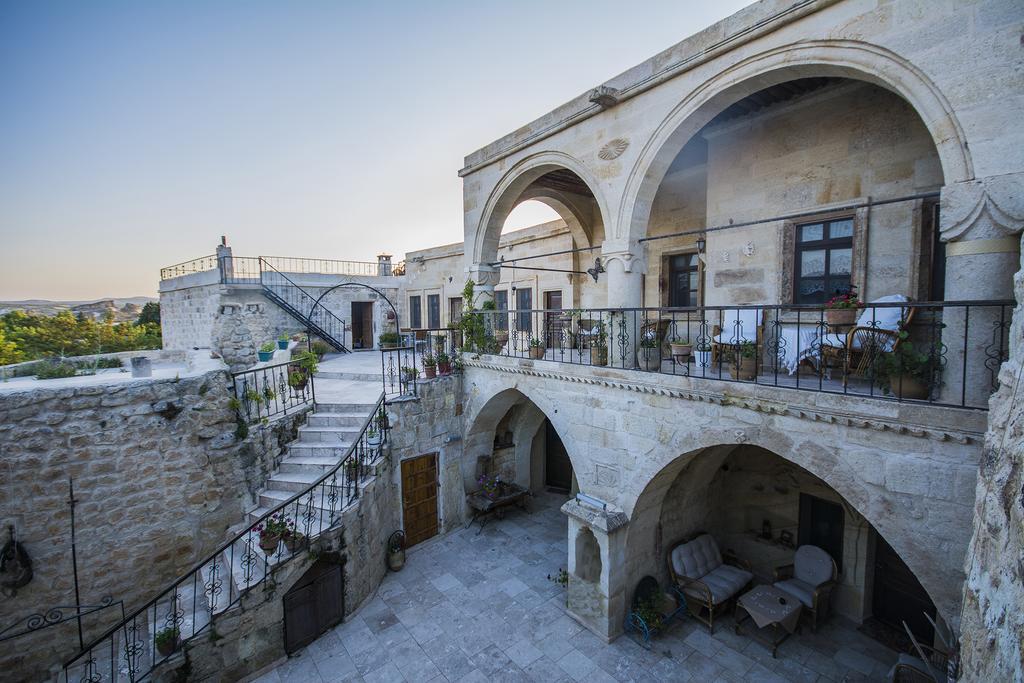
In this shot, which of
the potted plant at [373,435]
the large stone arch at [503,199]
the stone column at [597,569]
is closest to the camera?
the stone column at [597,569]

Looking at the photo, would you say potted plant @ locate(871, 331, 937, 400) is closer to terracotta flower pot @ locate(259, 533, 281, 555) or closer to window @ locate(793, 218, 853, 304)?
window @ locate(793, 218, 853, 304)

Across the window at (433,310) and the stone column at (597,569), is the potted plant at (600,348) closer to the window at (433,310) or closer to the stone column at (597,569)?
the stone column at (597,569)

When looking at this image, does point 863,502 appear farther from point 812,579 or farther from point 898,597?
point 898,597

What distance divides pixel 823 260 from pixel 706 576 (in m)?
5.20

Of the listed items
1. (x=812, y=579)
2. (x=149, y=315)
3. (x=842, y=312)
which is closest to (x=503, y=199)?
(x=842, y=312)

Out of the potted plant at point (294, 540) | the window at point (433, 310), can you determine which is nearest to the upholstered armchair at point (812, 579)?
the potted plant at point (294, 540)

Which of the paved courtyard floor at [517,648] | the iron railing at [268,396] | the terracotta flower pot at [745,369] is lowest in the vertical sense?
the paved courtyard floor at [517,648]

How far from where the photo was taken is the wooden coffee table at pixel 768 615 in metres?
5.83

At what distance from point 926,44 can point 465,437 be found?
27.6 feet

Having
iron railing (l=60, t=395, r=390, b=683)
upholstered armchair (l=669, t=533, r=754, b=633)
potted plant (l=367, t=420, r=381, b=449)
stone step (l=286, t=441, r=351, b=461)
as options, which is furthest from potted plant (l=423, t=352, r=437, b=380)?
upholstered armchair (l=669, t=533, r=754, b=633)

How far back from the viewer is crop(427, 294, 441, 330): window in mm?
17516

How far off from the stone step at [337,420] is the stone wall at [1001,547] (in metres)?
7.75

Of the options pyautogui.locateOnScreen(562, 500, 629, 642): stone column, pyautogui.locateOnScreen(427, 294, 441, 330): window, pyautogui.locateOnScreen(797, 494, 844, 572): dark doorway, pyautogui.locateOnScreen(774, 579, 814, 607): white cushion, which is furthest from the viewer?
pyautogui.locateOnScreen(427, 294, 441, 330): window

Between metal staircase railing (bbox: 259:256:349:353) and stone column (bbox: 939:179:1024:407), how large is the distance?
50.7 ft
